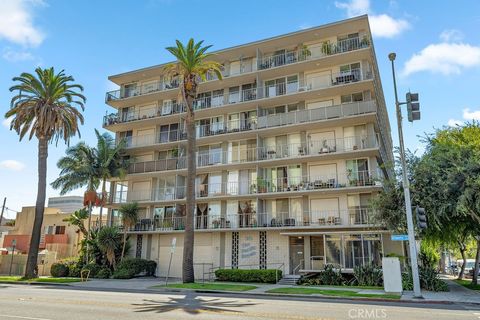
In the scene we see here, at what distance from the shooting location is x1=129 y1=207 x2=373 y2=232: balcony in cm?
2764

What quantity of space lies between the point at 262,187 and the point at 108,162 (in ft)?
48.3

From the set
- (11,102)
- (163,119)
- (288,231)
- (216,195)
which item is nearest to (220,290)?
(288,231)

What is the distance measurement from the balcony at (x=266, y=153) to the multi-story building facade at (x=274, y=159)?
0.09 m

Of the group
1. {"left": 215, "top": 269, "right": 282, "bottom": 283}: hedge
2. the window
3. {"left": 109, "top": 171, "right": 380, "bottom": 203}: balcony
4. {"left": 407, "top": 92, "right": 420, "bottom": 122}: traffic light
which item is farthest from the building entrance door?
the window

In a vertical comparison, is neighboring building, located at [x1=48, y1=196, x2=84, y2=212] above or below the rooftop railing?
below

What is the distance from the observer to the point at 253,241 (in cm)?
3055

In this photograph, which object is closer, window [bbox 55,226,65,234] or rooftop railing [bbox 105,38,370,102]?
rooftop railing [bbox 105,38,370,102]

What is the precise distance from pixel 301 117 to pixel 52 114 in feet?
70.0

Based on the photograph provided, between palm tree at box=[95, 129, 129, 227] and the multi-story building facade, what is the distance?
4.19 ft

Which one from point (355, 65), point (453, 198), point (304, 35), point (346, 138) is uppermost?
point (304, 35)

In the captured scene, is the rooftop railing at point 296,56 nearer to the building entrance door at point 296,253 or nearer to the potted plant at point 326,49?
the potted plant at point 326,49

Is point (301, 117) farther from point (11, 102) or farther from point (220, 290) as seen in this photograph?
point (11, 102)

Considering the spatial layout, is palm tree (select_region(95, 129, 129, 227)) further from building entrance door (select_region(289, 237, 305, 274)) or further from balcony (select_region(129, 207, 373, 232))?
building entrance door (select_region(289, 237, 305, 274))

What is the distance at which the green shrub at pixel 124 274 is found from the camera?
29.7m
